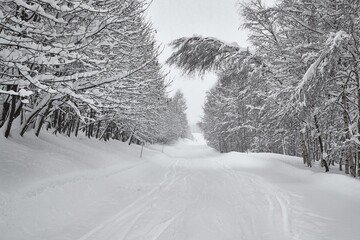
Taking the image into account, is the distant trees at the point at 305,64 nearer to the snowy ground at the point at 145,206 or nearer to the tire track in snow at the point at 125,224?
the snowy ground at the point at 145,206

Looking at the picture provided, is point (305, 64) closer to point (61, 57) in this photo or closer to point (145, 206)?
point (145, 206)

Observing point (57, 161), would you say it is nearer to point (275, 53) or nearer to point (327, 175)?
point (327, 175)

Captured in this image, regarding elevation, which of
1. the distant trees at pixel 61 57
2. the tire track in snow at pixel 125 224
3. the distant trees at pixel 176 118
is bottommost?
the tire track in snow at pixel 125 224

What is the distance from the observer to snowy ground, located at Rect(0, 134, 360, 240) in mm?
3861

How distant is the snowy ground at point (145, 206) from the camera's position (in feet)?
12.7

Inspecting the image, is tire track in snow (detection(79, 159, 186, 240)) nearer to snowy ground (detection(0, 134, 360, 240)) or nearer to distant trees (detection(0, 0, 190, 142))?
snowy ground (detection(0, 134, 360, 240))

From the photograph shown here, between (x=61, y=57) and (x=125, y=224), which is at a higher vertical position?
(x=61, y=57)

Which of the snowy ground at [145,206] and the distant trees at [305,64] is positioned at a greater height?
the distant trees at [305,64]

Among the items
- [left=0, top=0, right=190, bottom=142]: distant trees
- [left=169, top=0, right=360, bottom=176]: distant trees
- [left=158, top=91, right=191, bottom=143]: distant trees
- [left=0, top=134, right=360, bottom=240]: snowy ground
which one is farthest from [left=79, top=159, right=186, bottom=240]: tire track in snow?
[left=158, top=91, right=191, bottom=143]: distant trees

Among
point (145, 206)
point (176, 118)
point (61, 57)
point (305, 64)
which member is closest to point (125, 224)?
point (145, 206)

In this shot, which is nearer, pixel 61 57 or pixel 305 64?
pixel 61 57

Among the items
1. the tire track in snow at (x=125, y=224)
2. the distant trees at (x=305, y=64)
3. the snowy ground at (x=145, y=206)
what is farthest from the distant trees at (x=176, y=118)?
the tire track in snow at (x=125, y=224)

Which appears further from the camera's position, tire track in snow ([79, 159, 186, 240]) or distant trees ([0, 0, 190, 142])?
tire track in snow ([79, 159, 186, 240])

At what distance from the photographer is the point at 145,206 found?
545 cm
